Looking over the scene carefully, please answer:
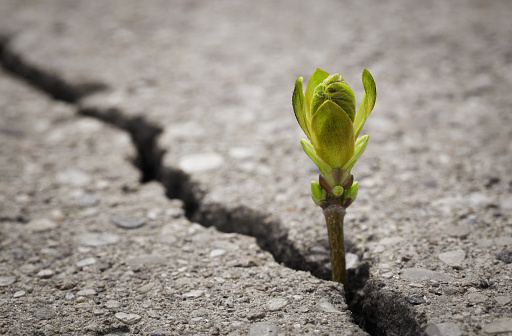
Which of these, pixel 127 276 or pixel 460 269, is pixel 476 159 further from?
pixel 127 276

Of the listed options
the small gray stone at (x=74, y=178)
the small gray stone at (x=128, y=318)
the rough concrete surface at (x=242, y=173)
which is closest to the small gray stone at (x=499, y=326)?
the rough concrete surface at (x=242, y=173)

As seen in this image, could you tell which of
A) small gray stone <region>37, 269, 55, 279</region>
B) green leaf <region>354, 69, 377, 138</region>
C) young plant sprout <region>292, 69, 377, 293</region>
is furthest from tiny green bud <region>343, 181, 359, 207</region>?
small gray stone <region>37, 269, 55, 279</region>

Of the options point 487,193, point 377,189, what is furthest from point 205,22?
point 487,193

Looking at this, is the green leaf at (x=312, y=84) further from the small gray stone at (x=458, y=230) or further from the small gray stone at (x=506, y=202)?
the small gray stone at (x=506, y=202)

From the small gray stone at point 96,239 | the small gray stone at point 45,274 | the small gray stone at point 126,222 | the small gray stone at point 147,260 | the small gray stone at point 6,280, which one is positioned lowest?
the small gray stone at point 6,280

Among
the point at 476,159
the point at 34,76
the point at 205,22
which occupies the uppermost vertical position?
the point at 205,22

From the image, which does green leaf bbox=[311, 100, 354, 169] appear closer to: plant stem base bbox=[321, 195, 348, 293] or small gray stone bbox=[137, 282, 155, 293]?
plant stem base bbox=[321, 195, 348, 293]

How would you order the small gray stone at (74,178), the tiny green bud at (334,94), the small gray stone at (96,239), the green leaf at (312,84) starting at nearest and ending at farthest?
the tiny green bud at (334,94) < the green leaf at (312,84) < the small gray stone at (96,239) < the small gray stone at (74,178)
